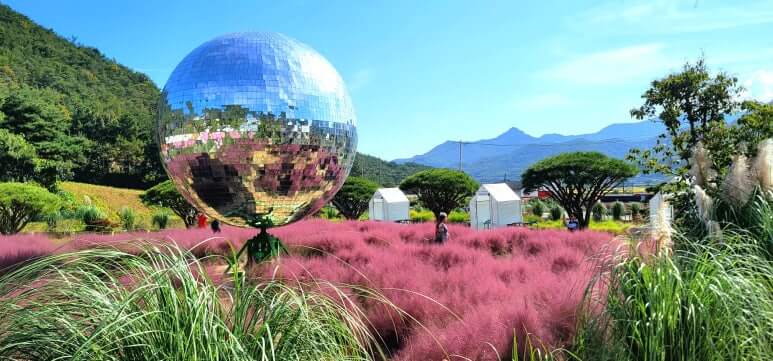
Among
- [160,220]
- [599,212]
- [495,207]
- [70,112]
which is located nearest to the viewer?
[495,207]

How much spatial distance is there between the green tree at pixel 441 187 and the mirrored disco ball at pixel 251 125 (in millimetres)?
22668

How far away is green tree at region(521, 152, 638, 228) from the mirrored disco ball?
18969 millimetres

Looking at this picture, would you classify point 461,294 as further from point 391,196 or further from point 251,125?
point 391,196

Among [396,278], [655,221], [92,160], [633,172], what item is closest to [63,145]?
[92,160]

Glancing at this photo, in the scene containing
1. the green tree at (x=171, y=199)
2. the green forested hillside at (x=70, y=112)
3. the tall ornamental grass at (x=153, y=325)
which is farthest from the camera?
the green forested hillside at (x=70, y=112)

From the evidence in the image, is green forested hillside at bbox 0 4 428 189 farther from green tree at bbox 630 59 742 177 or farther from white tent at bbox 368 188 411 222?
green tree at bbox 630 59 742 177

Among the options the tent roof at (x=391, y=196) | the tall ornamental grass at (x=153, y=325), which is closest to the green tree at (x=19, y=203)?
the tent roof at (x=391, y=196)

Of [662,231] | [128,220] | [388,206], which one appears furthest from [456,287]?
[128,220]

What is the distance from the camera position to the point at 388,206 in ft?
91.2

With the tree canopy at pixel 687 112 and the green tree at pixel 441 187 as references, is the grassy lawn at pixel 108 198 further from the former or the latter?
the tree canopy at pixel 687 112

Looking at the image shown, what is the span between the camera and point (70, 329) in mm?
2238

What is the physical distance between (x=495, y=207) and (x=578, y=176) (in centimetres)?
401

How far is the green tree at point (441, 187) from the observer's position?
92.2ft

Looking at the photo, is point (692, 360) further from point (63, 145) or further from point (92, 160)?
point (92, 160)
